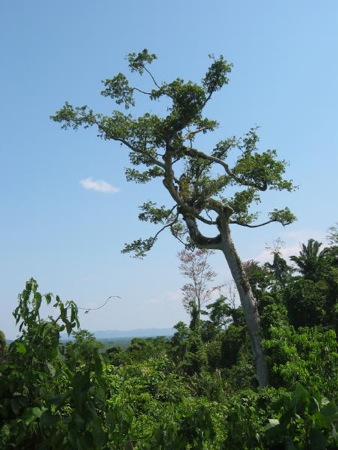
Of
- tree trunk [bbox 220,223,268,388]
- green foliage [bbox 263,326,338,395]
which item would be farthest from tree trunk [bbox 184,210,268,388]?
green foliage [bbox 263,326,338,395]

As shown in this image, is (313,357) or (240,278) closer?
(313,357)

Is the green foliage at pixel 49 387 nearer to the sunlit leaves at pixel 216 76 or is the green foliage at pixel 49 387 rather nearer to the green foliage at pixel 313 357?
the green foliage at pixel 313 357

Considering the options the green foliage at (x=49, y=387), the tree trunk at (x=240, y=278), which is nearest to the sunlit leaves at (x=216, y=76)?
the tree trunk at (x=240, y=278)

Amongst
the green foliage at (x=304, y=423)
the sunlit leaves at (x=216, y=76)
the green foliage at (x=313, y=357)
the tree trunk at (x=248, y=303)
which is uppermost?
the sunlit leaves at (x=216, y=76)

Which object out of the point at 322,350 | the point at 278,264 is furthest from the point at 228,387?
the point at 278,264

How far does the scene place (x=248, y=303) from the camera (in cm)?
1136

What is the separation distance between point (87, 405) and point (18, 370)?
1.15ft

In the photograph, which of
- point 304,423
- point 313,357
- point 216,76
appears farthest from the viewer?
point 216,76

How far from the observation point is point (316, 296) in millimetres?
16875

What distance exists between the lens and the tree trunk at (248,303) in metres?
10.8

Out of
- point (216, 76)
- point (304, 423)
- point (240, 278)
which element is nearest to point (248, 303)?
point (240, 278)

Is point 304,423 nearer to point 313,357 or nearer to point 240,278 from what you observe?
point 313,357

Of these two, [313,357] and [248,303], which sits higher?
[248,303]

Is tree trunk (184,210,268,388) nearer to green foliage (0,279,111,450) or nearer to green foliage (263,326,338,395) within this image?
green foliage (263,326,338,395)
